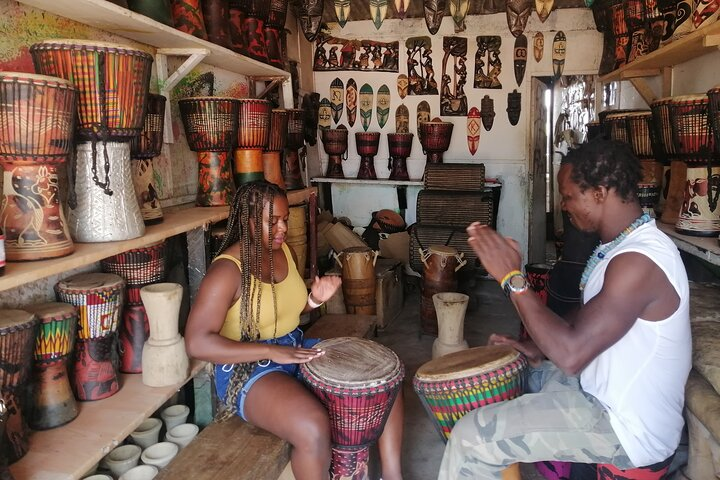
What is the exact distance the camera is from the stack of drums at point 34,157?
1839mm

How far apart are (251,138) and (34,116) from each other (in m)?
1.82

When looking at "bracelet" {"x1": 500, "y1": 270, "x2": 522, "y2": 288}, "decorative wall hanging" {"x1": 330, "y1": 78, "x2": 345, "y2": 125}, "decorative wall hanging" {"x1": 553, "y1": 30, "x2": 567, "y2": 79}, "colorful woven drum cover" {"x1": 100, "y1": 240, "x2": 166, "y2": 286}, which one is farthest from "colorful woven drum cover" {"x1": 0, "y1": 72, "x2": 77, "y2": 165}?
"decorative wall hanging" {"x1": 553, "y1": 30, "x2": 567, "y2": 79}

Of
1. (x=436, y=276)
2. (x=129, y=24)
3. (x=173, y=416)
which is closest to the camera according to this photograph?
(x=129, y=24)

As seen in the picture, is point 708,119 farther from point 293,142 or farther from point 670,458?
point 293,142

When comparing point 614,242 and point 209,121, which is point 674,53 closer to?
point 614,242

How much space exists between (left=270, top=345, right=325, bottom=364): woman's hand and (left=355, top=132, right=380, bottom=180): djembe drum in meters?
4.37

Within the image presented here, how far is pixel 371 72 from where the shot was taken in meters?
6.67

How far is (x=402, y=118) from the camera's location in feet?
21.9

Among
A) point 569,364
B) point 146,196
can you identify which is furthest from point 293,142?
point 569,364

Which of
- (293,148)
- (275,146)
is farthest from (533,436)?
(293,148)

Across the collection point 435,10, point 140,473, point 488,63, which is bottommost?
point 140,473

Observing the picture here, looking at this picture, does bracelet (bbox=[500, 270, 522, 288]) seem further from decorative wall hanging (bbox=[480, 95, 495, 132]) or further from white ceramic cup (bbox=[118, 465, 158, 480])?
decorative wall hanging (bbox=[480, 95, 495, 132])

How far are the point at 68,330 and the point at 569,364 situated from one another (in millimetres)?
1818

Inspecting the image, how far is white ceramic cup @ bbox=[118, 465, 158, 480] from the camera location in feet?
8.02
